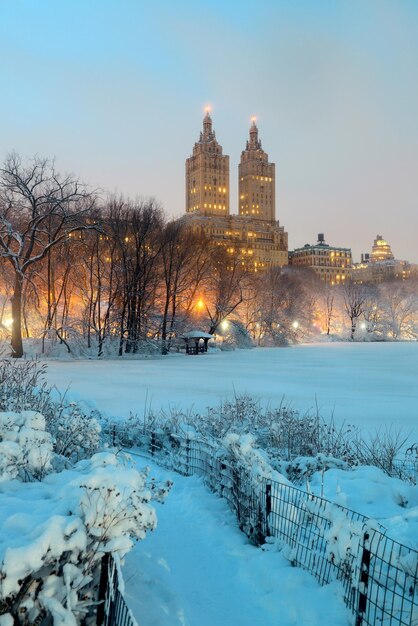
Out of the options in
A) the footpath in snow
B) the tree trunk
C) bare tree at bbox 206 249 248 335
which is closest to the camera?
the footpath in snow

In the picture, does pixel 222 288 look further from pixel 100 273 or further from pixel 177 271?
pixel 100 273

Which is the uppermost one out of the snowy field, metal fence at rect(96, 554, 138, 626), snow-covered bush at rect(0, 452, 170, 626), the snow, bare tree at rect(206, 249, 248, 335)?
bare tree at rect(206, 249, 248, 335)

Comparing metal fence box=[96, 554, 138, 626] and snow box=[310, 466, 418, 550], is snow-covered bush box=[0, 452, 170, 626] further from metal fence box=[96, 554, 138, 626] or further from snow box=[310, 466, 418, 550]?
snow box=[310, 466, 418, 550]

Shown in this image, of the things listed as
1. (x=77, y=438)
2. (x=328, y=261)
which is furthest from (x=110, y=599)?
(x=328, y=261)

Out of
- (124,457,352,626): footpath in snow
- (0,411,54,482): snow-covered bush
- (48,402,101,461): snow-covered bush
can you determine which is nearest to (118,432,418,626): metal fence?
(124,457,352,626): footpath in snow

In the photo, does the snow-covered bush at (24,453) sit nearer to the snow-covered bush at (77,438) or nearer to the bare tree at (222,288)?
the snow-covered bush at (77,438)

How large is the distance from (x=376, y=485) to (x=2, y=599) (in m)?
5.54

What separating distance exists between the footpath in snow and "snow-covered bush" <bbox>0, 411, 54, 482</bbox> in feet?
4.85

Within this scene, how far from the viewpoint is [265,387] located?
21.6 m

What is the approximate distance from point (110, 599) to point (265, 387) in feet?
59.7

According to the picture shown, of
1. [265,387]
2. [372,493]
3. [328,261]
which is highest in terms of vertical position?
[328,261]

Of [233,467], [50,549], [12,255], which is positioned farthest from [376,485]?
[12,255]

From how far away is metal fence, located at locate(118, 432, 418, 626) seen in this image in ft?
14.7

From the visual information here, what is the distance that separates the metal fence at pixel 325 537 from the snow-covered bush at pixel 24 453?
8.92 ft
